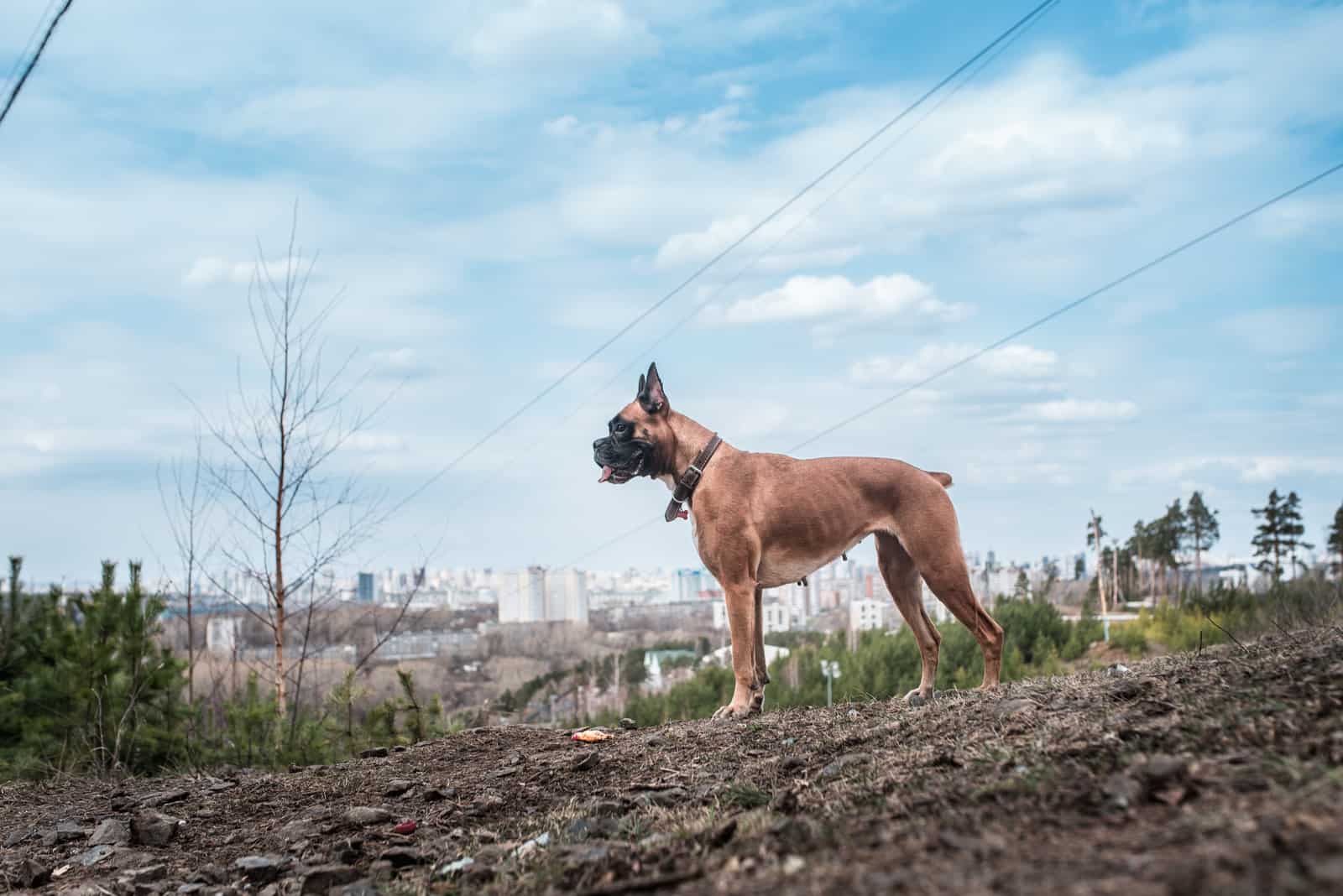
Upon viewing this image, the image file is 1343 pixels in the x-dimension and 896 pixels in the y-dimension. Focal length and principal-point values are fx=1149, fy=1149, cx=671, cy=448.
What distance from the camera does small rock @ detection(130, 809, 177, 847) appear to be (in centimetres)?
715

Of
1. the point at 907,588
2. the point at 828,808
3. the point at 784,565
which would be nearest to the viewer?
the point at 828,808

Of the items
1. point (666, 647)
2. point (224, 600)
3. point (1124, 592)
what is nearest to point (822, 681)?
point (224, 600)

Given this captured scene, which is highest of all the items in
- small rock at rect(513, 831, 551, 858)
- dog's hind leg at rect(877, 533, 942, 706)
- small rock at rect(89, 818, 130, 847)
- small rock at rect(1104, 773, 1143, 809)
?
dog's hind leg at rect(877, 533, 942, 706)

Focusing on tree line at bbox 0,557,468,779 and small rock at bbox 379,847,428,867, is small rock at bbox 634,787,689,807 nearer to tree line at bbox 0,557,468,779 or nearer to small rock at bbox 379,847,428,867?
small rock at bbox 379,847,428,867

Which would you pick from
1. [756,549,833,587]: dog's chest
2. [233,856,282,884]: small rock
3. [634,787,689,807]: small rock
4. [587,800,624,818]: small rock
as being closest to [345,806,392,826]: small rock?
[233,856,282,884]: small rock

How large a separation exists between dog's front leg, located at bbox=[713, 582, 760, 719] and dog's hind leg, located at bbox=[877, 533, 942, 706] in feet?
3.72

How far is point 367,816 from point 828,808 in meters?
3.19

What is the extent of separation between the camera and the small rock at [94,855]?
681cm

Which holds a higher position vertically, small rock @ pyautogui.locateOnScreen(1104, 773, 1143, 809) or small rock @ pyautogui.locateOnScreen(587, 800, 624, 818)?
small rock @ pyautogui.locateOnScreen(1104, 773, 1143, 809)

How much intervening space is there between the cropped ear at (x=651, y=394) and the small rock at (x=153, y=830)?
4.43 metres

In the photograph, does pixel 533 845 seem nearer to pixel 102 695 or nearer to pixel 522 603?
pixel 102 695

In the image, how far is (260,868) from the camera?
584 cm

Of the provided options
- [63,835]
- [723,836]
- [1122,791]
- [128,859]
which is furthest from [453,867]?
[63,835]

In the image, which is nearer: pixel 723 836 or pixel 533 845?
pixel 723 836
